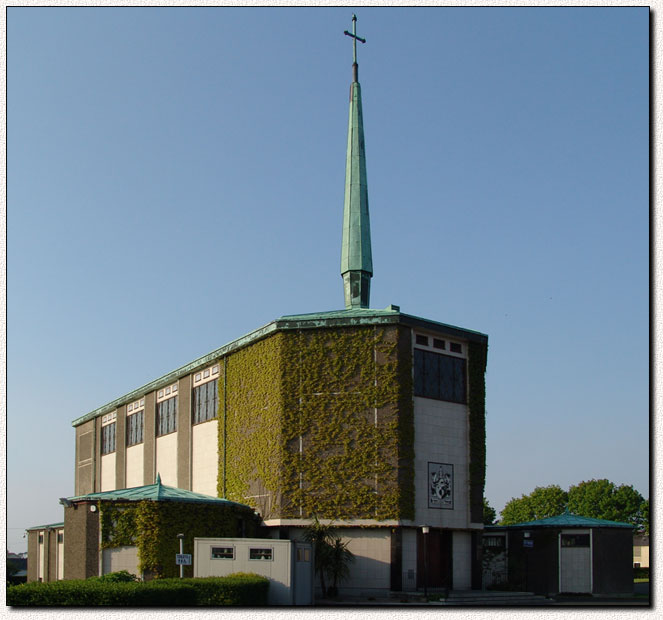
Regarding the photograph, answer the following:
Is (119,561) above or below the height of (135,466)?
below

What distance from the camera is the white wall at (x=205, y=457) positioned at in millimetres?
47281

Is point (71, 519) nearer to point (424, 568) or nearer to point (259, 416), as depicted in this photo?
point (259, 416)

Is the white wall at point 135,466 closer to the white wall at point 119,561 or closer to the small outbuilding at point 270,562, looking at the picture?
the white wall at point 119,561

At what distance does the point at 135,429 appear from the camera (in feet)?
198

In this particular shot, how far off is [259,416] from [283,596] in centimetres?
1153

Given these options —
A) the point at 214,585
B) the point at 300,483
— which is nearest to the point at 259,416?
the point at 300,483

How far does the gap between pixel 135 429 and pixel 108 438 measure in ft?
22.8

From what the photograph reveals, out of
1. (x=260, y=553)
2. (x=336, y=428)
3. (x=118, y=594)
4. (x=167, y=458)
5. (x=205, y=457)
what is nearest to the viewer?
(x=118, y=594)

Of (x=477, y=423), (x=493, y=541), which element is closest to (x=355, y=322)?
(x=477, y=423)

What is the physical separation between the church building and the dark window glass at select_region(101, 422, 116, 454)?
2304 centimetres

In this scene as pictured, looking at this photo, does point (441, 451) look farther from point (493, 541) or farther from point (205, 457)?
point (205, 457)

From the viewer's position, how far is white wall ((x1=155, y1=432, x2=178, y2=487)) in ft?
173

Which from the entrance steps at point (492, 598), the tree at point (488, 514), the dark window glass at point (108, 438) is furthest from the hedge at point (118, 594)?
the tree at point (488, 514)

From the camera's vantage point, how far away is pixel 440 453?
40406 mm
